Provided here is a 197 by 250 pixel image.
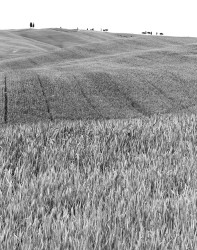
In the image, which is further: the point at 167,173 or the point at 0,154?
the point at 0,154

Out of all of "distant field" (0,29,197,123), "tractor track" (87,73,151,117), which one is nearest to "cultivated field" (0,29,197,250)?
"distant field" (0,29,197,123)

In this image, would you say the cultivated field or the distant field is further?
the distant field

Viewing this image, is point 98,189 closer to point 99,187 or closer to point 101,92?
point 99,187

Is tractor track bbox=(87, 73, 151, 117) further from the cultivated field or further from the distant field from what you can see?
the cultivated field

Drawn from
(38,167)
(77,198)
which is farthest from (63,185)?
(38,167)

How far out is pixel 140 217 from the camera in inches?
112

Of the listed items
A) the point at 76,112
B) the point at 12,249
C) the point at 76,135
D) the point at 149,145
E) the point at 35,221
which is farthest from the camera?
the point at 76,112

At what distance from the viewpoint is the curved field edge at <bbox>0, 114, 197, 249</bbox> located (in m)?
2.53

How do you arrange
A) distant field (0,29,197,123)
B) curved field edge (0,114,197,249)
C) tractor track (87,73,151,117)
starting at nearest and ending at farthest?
curved field edge (0,114,197,249) < distant field (0,29,197,123) < tractor track (87,73,151,117)

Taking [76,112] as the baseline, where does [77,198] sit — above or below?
above

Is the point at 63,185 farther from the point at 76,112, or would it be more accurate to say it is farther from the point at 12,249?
the point at 76,112

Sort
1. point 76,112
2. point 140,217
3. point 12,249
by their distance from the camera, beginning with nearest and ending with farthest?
1. point 12,249
2. point 140,217
3. point 76,112

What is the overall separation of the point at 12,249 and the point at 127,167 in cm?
222

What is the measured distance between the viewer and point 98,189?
11.4ft
